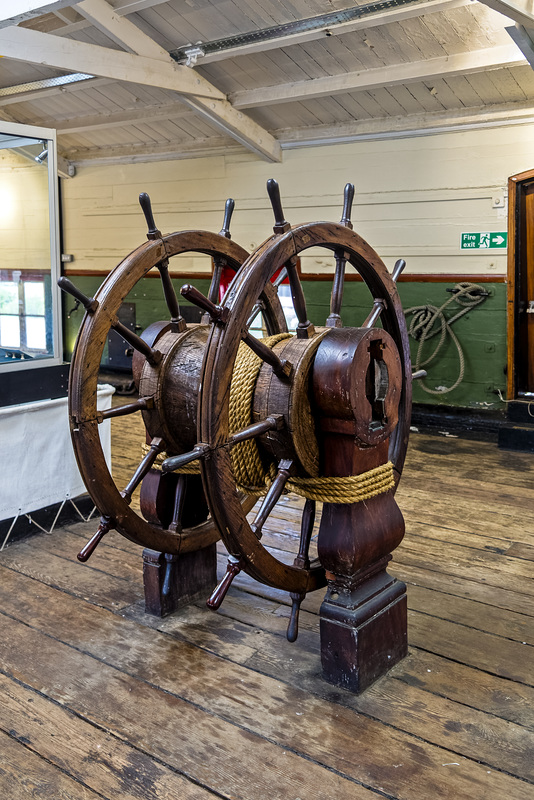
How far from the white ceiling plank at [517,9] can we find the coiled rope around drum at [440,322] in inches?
86.5

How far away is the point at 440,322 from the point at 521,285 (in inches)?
33.7

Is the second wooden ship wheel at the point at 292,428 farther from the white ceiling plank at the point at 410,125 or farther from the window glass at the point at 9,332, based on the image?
the white ceiling plank at the point at 410,125

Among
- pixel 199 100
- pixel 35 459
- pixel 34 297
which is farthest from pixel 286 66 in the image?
pixel 35 459

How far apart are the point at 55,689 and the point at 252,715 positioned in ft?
1.67

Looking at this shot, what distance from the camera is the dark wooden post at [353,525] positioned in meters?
1.81

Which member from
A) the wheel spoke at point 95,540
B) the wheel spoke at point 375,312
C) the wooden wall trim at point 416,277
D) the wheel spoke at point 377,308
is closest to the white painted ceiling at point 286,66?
the wooden wall trim at point 416,277

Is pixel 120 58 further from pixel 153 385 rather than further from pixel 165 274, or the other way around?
pixel 153 385

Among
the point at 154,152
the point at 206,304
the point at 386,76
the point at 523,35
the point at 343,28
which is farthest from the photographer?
the point at 154,152

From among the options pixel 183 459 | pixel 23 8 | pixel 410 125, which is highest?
pixel 410 125

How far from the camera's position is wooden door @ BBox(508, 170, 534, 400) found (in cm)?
442

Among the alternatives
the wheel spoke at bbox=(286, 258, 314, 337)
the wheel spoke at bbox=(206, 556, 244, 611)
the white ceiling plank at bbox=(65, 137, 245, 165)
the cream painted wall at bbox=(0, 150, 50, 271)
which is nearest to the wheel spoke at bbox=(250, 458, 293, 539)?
the wheel spoke at bbox=(206, 556, 244, 611)

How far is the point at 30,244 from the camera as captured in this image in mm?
3799

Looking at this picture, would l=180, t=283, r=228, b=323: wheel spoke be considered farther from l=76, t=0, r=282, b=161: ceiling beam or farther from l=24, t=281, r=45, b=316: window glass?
l=76, t=0, r=282, b=161: ceiling beam

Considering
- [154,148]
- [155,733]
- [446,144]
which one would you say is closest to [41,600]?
[155,733]
